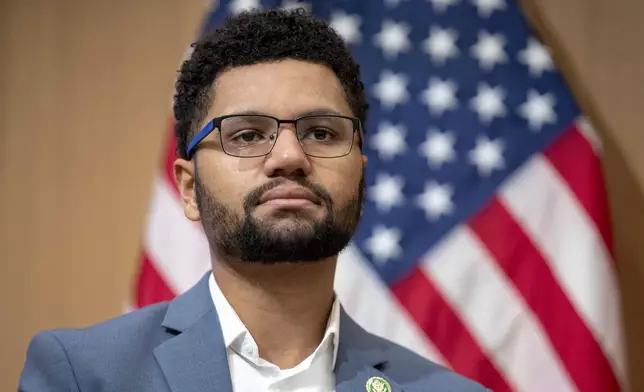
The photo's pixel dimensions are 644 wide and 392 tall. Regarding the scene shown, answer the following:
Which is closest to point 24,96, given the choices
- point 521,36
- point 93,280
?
point 93,280

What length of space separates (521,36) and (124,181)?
3.57 feet

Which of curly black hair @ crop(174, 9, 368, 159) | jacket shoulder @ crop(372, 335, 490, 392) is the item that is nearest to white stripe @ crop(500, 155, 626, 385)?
jacket shoulder @ crop(372, 335, 490, 392)

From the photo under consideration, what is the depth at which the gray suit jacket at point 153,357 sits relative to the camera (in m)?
0.91

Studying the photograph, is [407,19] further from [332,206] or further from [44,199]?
[44,199]

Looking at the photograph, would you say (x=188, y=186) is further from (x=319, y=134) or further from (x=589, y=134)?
(x=589, y=134)

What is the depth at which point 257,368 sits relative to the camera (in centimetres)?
96

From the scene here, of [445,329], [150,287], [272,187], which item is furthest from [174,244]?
[272,187]

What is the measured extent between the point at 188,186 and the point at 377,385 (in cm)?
43

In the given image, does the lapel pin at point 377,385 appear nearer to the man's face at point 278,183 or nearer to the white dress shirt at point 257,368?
the white dress shirt at point 257,368

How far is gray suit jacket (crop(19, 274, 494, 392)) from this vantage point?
909 mm

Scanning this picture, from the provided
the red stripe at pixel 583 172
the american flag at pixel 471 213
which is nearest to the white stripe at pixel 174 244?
the american flag at pixel 471 213

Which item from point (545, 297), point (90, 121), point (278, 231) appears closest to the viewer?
point (278, 231)

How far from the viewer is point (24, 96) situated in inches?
72.9

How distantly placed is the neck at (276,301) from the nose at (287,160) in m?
0.14
